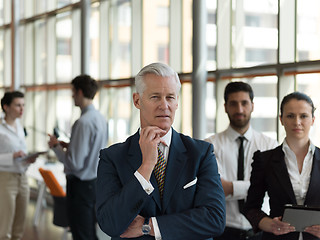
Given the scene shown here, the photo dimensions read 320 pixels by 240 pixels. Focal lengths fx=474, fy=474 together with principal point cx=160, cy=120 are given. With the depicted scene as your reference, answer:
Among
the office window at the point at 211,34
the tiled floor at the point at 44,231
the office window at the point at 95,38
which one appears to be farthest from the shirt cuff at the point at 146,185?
the office window at the point at 95,38

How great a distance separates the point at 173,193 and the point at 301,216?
0.82 m

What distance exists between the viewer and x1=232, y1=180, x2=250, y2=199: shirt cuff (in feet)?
A: 10.5

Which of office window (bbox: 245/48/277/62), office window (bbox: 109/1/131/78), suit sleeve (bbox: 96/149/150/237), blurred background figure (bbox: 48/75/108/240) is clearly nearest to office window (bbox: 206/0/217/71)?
office window (bbox: 245/48/277/62)

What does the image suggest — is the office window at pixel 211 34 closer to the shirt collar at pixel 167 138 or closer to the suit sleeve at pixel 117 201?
the shirt collar at pixel 167 138

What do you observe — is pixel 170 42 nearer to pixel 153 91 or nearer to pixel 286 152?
pixel 286 152

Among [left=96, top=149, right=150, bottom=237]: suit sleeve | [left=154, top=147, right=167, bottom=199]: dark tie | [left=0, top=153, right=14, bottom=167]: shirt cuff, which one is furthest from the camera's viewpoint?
[left=0, top=153, right=14, bottom=167]: shirt cuff

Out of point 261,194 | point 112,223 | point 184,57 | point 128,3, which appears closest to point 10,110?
point 184,57

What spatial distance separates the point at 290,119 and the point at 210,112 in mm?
3523

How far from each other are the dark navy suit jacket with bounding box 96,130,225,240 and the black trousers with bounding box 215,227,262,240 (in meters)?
1.34

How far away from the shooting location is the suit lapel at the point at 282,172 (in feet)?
8.34

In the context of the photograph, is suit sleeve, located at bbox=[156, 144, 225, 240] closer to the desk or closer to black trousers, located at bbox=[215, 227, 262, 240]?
black trousers, located at bbox=[215, 227, 262, 240]

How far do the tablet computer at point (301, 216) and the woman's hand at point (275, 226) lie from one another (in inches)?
0.9

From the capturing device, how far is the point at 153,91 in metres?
1.81

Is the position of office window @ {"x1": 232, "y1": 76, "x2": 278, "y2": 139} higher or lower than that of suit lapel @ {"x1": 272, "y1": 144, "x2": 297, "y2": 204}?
higher
